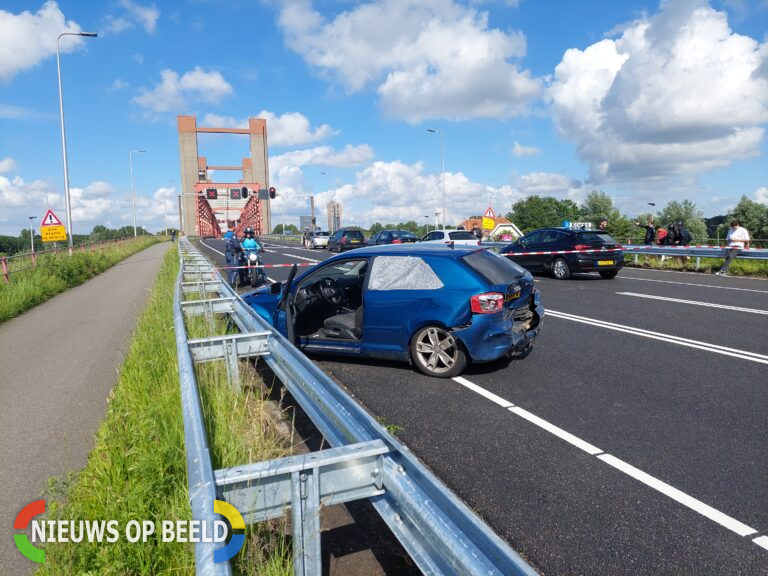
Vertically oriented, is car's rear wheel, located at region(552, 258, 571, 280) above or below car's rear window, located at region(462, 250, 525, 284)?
below

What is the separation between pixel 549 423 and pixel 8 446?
4.54 m

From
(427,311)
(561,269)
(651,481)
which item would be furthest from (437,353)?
(561,269)

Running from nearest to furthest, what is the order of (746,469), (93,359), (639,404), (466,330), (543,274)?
(746,469)
(639,404)
(466,330)
(93,359)
(543,274)

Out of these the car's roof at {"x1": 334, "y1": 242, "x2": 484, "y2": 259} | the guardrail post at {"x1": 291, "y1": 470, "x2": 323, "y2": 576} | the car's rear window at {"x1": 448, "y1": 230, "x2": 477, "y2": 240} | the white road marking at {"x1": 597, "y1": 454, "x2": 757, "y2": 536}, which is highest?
the car's rear window at {"x1": 448, "y1": 230, "x2": 477, "y2": 240}

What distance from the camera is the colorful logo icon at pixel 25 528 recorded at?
3.04 meters

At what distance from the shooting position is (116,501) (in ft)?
10.1

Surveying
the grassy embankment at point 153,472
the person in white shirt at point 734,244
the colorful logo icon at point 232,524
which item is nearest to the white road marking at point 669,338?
the grassy embankment at point 153,472

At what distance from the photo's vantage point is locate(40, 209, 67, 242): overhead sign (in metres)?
22.6

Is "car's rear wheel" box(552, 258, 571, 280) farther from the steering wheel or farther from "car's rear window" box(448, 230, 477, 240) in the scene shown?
the steering wheel

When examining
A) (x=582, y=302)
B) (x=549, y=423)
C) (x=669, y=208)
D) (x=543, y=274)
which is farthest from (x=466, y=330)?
(x=669, y=208)

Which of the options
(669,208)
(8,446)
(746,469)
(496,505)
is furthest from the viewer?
(669,208)

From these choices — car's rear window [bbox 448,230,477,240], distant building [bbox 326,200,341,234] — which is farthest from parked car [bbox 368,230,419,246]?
distant building [bbox 326,200,341,234]

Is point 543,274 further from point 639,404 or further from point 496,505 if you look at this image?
point 496,505

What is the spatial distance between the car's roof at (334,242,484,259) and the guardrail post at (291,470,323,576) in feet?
13.6
